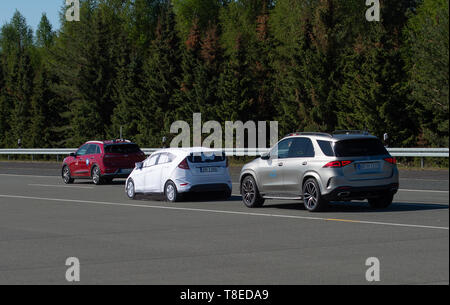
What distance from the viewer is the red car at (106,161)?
3027 centimetres

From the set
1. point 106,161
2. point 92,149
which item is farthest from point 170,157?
point 92,149

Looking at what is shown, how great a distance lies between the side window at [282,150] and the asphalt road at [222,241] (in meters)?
1.21

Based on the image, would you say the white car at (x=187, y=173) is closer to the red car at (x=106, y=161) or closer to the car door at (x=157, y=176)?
the car door at (x=157, y=176)

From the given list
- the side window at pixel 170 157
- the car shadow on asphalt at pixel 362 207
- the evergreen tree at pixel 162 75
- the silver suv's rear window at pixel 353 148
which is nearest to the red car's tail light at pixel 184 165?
the side window at pixel 170 157

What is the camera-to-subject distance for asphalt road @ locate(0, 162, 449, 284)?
31.7 feet

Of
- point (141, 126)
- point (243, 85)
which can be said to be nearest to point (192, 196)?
point (243, 85)

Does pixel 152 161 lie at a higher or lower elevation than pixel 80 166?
higher

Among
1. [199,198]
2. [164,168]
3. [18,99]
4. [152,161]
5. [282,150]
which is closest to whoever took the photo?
[282,150]

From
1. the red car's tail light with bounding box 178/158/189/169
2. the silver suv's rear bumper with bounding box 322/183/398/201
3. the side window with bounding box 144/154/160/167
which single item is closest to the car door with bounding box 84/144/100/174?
the side window with bounding box 144/154/160/167

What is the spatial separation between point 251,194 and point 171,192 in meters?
3.06

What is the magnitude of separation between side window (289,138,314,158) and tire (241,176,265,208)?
1.37m

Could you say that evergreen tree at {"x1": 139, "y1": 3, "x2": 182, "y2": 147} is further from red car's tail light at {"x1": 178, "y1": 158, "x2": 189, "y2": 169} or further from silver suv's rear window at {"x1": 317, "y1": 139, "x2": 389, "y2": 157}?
silver suv's rear window at {"x1": 317, "y1": 139, "x2": 389, "y2": 157}

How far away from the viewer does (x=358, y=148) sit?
17.6 m

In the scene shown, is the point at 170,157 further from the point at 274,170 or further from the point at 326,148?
the point at 326,148
